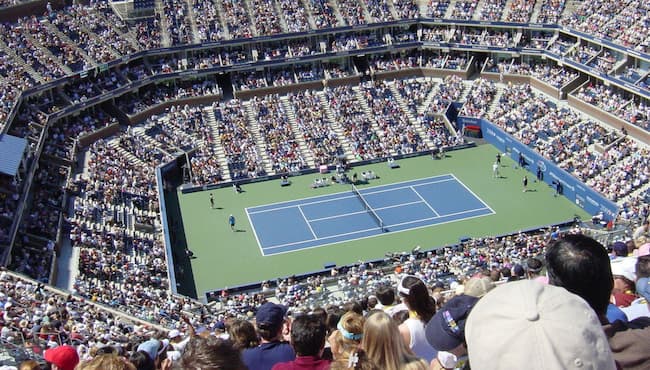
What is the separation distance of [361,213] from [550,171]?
1059 centimetres

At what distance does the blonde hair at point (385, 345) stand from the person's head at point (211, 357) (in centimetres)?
146

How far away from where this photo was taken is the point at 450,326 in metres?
5.90

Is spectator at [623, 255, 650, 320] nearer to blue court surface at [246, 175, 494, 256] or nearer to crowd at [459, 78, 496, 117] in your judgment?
blue court surface at [246, 175, 494, 256]

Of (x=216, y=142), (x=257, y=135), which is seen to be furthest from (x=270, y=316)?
(x=257, y=135)

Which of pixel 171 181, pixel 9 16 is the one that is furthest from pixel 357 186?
pixel 9 16

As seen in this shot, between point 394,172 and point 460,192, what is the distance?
4506 millimetres

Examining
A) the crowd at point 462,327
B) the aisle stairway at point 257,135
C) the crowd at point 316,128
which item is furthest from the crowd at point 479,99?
the crowd at point 462,327

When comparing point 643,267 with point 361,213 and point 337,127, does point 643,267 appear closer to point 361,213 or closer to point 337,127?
point 361,213

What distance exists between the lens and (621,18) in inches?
1820

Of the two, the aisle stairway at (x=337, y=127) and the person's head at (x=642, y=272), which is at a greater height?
the person's head at (x=642, y=272)

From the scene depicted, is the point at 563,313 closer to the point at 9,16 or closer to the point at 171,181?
the point at 171,181

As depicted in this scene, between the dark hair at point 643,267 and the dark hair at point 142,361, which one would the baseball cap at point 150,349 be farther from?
the dark hair at point 643,267

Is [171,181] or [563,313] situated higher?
[563,313]

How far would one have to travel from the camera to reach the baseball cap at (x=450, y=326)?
5867 millimetres
